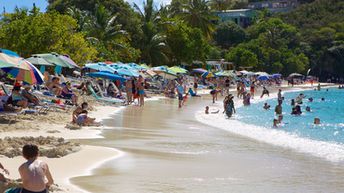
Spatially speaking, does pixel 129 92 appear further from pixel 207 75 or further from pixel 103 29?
pixel 207 75

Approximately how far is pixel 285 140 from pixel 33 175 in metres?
11.9

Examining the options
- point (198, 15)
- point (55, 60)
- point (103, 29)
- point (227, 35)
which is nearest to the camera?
point (55, 60)

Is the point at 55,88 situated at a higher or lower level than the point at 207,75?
lower

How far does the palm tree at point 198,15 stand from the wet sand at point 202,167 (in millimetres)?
51411

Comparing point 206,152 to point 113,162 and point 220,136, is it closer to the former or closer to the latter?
point 113,162

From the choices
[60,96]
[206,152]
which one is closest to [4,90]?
[60,96]

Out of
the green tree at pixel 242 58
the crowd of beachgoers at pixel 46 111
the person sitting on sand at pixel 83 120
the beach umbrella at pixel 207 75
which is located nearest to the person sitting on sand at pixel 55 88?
the crowd of beachgoers at pixel 46 111

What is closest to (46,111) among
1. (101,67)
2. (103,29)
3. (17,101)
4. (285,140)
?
(17,101)

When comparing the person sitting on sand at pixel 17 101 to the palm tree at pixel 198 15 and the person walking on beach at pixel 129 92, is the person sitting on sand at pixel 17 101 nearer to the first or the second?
the person walking on beach at pixel 129 92

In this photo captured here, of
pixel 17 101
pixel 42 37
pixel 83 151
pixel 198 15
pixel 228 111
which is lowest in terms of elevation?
pixel 83 151

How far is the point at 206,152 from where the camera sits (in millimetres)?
12820

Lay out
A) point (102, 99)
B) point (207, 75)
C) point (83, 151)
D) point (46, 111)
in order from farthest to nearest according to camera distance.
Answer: point (207, 75), point (102, 99), point (46, 111), point (83, 151)

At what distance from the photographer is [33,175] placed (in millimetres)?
5871

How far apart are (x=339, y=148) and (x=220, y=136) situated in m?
3.47
